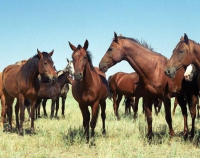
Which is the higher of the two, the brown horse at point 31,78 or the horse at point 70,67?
the horse at point 70,67

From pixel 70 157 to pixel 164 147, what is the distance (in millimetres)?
2083

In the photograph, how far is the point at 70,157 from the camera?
5211mm

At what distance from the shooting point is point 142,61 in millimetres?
6012

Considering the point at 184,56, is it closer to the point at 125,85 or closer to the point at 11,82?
the point at 11,82

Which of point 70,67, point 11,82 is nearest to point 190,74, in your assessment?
point 11,82

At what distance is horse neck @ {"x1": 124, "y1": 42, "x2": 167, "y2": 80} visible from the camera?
5.99 metres

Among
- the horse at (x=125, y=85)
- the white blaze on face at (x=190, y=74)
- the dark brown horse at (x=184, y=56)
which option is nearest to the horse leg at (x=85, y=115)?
the dark brown horse at (x=184, y=56)

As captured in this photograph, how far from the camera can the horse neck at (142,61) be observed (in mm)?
5992

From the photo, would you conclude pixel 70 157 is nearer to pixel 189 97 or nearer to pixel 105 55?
pixel 105 55

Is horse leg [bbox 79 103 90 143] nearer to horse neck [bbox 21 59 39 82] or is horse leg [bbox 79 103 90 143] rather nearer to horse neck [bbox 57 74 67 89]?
horse neck [bbox 21 59 39 82]

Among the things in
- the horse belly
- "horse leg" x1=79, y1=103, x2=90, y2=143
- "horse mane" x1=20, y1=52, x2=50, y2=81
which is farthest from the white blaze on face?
the horse belly

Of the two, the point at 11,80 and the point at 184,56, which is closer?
the point at 184,56

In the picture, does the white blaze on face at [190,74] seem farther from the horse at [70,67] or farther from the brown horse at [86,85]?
the horse at [70,67]

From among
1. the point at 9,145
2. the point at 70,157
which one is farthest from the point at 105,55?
the point at 9,145
